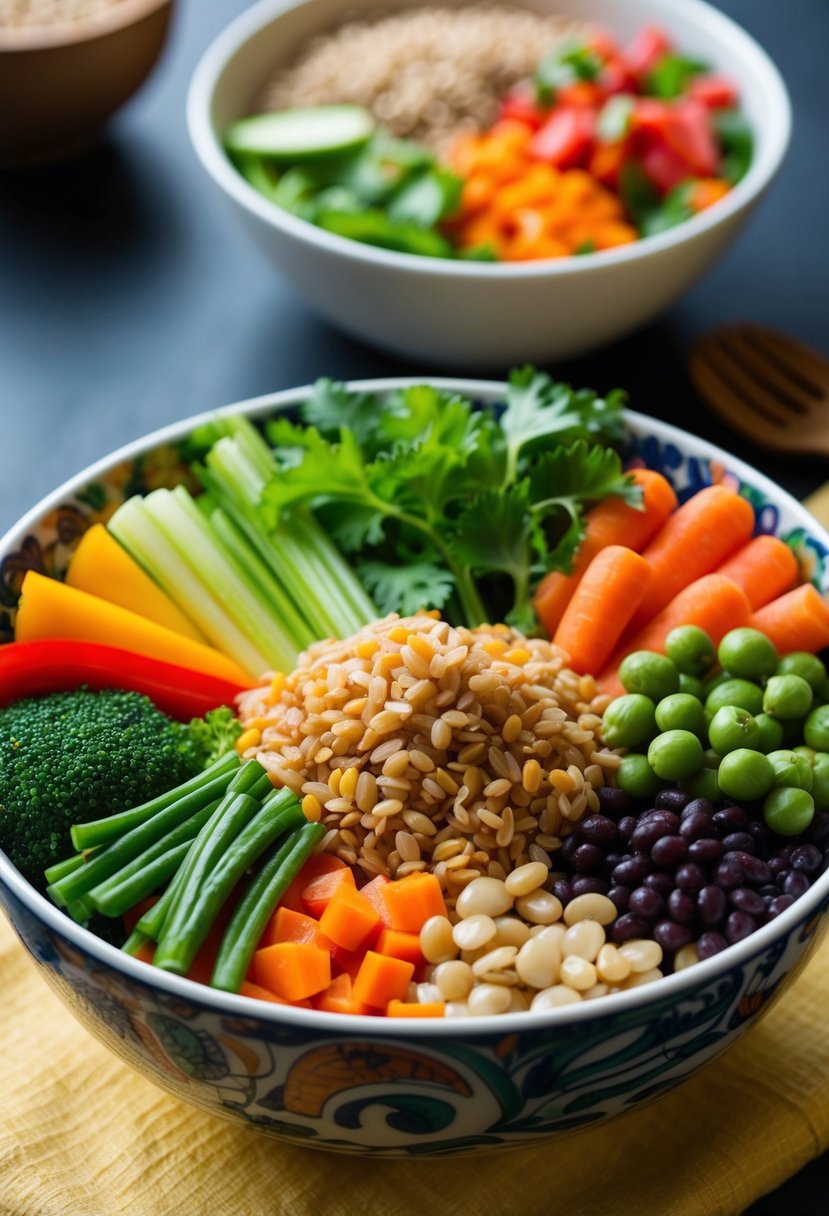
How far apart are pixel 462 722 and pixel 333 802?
0.25m

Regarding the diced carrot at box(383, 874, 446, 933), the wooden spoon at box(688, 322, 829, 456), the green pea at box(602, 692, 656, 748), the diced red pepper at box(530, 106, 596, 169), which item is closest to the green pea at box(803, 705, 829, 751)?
the green pea at box(602, 692, 656, 748)

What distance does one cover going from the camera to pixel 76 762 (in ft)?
7.13

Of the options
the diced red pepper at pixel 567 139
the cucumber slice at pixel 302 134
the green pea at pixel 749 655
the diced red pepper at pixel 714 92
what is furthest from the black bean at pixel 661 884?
the diced red pepper at pixel 714 92

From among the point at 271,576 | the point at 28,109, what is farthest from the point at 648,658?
the point at 28,109

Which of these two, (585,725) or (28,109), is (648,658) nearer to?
(585,725)

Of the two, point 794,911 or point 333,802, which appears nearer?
point 794,911

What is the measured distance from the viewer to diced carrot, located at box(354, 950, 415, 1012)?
1942 mm

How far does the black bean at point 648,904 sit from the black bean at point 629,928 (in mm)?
11

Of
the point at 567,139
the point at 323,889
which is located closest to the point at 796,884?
the point at 323,889

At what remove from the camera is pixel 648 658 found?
93.9 inches

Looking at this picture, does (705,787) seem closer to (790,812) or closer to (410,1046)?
(790,812)

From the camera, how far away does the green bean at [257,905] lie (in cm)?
192

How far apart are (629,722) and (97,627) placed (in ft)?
3.22

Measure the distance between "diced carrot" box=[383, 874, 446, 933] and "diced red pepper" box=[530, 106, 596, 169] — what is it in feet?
7.95
